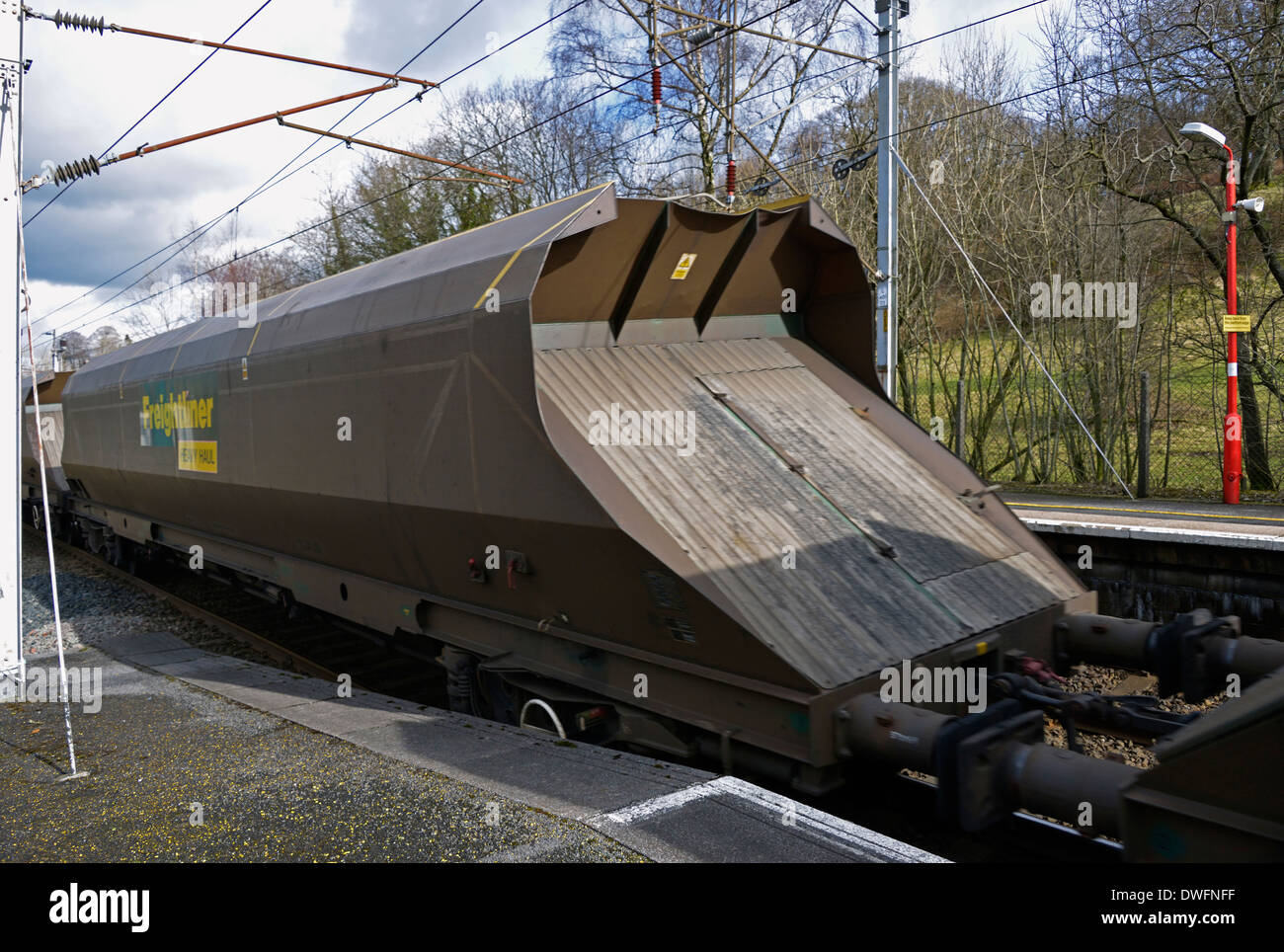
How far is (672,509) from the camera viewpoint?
501 centimetres

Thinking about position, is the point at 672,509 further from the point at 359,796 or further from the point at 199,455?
the point at 199,455

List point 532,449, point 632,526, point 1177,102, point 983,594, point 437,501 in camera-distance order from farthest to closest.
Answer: point 1177,102 → point 437,501 → point 983,594 → point 532,449 → point 632,526

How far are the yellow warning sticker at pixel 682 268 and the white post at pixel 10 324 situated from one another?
15.2 ft

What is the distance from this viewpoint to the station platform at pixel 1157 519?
8.09 metres

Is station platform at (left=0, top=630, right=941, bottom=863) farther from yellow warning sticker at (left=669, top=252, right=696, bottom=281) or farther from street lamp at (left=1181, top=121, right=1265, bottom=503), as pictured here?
street lamp at (left=1181, top=121, right=1265, bottom=503)

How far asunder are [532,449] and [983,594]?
9.29ft

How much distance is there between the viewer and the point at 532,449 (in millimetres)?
5031

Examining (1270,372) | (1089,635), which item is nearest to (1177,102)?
(1270,372)

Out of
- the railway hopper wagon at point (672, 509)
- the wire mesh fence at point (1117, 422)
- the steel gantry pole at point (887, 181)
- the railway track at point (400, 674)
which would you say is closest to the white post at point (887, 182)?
the steel gantry pole at point (887, 181)

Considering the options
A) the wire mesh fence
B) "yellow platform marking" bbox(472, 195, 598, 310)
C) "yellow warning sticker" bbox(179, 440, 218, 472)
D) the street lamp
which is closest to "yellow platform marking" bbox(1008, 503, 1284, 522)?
the wire mesh fence

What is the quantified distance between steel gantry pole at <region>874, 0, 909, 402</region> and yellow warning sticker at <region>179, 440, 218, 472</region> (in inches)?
325

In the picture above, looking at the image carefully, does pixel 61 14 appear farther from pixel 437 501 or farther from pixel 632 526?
pixel 632 526

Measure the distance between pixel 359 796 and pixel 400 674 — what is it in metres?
5.36

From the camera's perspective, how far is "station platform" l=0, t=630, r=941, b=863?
12.2ft
